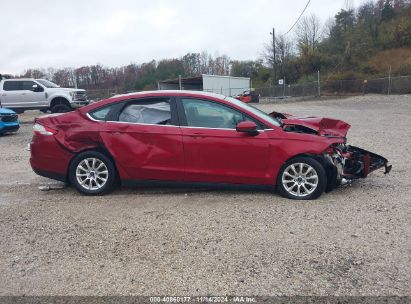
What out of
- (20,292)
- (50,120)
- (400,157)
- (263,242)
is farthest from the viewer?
(400,157)

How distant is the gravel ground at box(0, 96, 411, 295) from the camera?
10.7 feet

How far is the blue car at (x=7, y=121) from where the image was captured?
13387 millimetres

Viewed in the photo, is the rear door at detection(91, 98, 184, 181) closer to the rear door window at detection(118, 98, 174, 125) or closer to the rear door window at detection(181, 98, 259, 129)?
the rear door window at detection(118, 98, 174, 125)

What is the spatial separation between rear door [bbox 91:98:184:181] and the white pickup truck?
13877 millimetres

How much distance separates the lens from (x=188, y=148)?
18.0 feet

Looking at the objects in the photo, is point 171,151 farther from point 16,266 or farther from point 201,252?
point 16,266

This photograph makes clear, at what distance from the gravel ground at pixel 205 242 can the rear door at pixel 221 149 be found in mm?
342

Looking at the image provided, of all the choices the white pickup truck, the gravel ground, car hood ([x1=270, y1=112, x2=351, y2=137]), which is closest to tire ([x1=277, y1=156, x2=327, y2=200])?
the gravel ground

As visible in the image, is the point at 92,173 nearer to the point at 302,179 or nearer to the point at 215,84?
the point at 302,179

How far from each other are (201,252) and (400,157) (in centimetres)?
610

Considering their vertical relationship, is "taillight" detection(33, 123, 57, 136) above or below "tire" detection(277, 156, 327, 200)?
above

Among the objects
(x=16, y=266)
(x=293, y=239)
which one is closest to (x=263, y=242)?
(x=293, y=239)

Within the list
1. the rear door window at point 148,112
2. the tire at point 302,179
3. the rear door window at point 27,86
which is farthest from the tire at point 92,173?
the rear door window at point 27,86

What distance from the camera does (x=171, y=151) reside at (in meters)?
5.55
